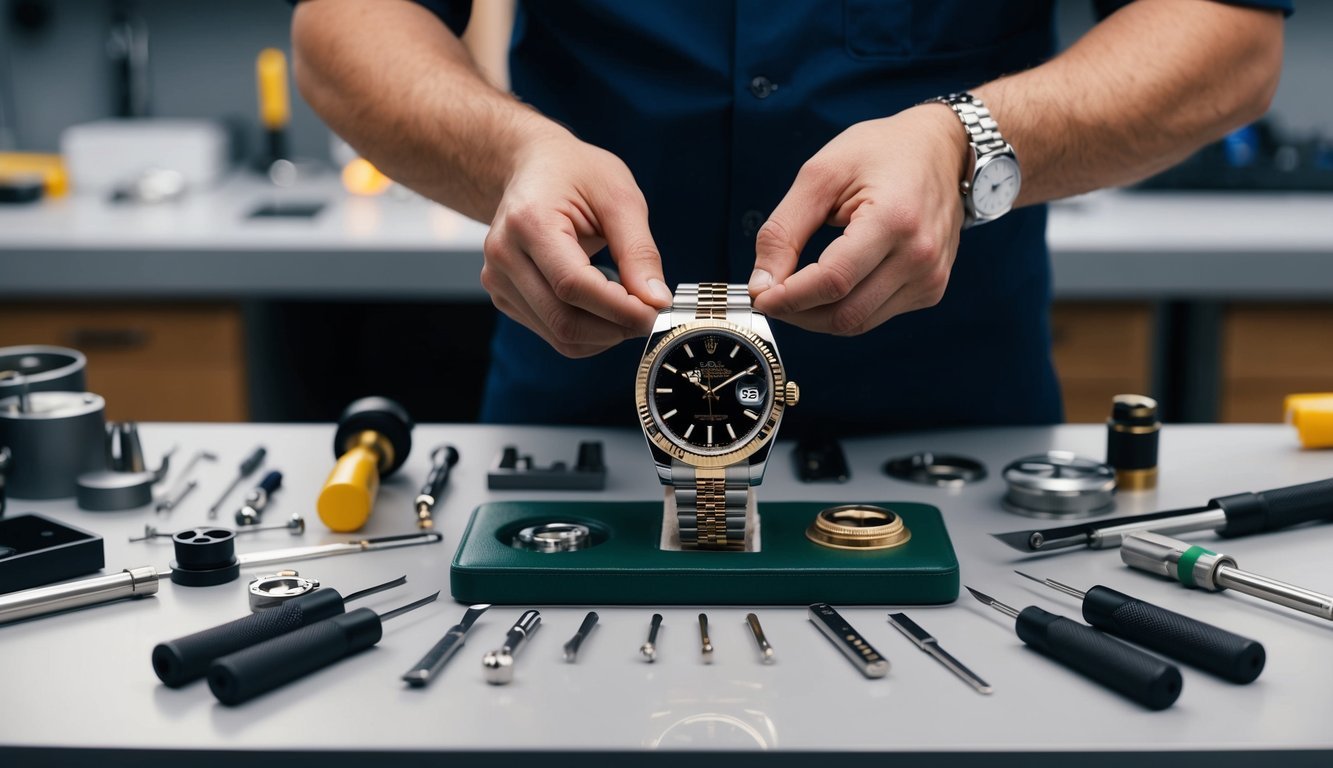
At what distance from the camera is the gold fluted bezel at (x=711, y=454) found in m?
0.95

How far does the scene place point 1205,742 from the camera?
2.38 feet

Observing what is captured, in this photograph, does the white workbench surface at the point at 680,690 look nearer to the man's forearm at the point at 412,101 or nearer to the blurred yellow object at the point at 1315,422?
the blurred yellow object at the point at 1315,422

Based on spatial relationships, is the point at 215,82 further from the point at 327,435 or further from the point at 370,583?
the point at 370,583

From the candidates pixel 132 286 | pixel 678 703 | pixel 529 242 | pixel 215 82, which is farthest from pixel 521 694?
pixel 215 82

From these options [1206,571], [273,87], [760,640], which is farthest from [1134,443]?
[273,87]

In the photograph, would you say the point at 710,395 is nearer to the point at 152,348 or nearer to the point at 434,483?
the point at 434,483

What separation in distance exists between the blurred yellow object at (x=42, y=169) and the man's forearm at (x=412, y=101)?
4.72 ft

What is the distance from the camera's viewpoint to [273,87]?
2756 mm

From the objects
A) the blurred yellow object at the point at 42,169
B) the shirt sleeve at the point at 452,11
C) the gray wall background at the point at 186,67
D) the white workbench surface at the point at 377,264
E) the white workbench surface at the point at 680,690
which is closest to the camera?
the white workbench surface at the point at 680,690

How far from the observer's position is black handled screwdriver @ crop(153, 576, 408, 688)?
791mm

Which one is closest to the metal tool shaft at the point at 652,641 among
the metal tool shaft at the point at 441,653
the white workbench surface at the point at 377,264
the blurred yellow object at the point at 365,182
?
the metal tool shaft at the point at 441,653

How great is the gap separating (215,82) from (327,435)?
6.16 feet

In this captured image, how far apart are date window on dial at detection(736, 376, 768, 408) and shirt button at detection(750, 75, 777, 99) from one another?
0.42m

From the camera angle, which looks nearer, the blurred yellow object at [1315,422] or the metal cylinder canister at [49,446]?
the metal cylinder canister at [49,446]
